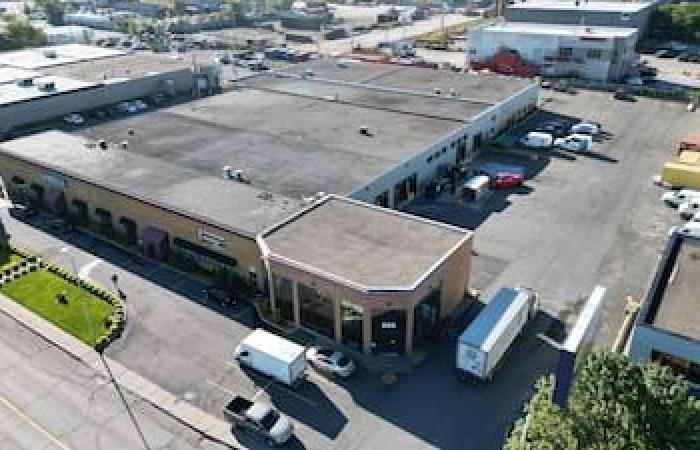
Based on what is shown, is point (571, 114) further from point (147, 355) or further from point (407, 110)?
point (147, 355)

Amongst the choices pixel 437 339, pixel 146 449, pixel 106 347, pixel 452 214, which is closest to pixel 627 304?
pixel 437 339

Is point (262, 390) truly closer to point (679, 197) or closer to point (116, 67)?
point (679, 197)

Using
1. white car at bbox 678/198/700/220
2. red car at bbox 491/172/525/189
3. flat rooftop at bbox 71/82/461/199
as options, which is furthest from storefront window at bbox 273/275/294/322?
white car at bbox 678/198/700/220

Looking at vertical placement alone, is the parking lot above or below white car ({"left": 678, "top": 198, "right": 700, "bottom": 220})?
below

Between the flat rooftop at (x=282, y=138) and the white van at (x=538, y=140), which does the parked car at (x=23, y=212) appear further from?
the white van at (x=538, y=140)

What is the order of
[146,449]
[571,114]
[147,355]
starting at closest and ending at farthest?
[146,449] → [147,355] → [571,114]

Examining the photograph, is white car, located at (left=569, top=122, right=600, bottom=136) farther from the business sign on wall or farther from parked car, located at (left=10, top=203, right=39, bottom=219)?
parked car, located at (left=10, top=203, right=39, bottom=219)

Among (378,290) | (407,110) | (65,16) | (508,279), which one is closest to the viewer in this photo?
(378,290)

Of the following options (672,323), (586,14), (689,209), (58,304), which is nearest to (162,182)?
(58,304)
